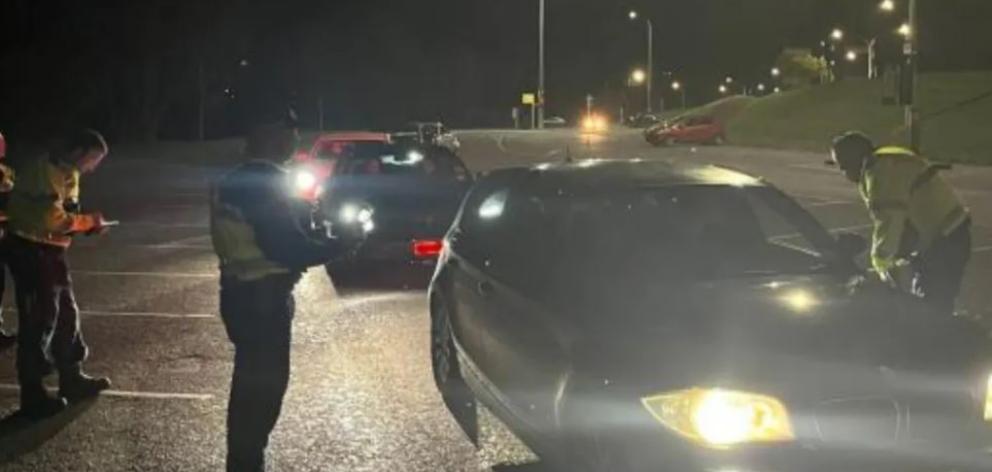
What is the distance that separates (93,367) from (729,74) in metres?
119

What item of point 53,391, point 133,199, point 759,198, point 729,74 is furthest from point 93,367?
point 729,74

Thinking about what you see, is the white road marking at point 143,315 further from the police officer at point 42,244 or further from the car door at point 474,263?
the car door at point 474,263

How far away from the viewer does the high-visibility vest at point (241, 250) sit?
15.8 ft

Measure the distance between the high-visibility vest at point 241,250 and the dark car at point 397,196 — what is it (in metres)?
5.54

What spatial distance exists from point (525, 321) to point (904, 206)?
8.38ft

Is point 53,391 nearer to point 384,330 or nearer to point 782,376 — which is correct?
point 384,330

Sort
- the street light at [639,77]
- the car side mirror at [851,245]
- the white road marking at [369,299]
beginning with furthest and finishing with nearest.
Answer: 1. the street light at [639,77]
2. the white road marking at [369,299]
3. the car side mirror at [851,245]

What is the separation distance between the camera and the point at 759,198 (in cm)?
632

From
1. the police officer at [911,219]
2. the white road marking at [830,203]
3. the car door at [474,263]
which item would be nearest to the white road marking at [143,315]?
the car door at [474,263]

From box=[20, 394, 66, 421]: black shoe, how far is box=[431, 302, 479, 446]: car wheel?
2226 mm

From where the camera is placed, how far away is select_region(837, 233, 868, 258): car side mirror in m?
5.91

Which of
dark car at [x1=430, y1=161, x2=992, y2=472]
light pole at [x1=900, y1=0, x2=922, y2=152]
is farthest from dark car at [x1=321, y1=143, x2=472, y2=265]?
light pole at [x1=900, y1=0, x2=922, y2=152]

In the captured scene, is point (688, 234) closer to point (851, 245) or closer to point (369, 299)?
point (851, 245)

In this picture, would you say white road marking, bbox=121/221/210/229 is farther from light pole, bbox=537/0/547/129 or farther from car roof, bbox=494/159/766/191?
light pole, bbox=537/0/547/129
